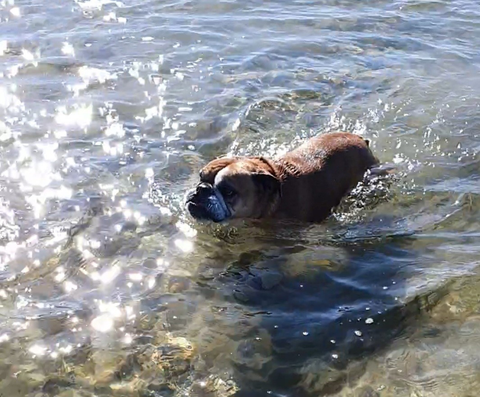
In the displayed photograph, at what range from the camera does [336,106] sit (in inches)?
386

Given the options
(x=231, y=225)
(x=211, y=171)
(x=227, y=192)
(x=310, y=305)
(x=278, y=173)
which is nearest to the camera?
(x=310, y=305)

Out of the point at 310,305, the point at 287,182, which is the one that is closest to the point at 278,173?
the point at 287,182

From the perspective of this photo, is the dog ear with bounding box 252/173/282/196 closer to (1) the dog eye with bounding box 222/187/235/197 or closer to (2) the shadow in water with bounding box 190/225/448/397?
(1) the dog eye with bounding box 222/187/235/197

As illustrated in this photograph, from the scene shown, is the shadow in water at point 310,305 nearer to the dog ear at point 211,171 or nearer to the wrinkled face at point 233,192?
the wrinkled face at point 233,192

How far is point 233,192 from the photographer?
270 inches

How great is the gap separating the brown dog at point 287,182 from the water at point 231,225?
0.21 meters

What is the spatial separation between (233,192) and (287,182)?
0.67 meters

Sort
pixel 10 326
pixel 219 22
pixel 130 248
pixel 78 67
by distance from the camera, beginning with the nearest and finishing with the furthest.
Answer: pixel 10 326, pixel 130 248, pixel 78 67, pixel 219 22

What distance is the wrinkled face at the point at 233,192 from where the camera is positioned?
6.72 m

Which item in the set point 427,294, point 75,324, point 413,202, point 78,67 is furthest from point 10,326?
point 78,67

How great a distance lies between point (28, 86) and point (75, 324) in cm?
558

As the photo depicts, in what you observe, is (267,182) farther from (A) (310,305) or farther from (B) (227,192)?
(A) (310,305)

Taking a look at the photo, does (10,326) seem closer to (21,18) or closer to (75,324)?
(75,324)

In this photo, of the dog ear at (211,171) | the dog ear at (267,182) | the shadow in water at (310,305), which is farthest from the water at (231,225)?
the dog ear at (211,171)
